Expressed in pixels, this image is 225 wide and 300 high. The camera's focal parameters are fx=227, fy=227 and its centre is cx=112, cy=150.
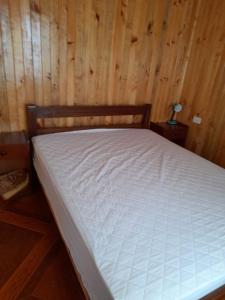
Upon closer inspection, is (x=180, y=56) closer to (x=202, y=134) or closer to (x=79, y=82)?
(x=202, y=134)

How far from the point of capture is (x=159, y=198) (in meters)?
1.53

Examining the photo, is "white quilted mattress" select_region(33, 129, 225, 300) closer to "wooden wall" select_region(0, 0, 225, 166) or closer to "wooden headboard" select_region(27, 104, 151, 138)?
"wooden headboard" select_region(27, 104, 151, 138)

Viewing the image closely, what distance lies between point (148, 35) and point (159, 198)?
202 cm

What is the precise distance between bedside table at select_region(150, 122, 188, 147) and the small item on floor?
68.7 inches

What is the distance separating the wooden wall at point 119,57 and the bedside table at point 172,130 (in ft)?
0.40

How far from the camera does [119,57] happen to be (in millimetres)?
2605

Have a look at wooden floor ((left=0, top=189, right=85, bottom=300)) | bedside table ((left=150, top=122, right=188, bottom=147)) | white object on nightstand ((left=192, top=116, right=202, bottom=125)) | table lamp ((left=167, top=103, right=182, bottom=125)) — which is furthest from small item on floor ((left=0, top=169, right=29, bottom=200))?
white object on nightstand ((left=192, top=116, right=202, bottom=125))

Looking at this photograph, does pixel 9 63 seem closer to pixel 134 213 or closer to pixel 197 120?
pixel 134 213

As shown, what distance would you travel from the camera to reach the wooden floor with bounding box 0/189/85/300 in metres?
1.51

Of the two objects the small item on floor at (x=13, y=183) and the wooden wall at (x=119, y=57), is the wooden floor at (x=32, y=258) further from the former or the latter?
the wooden wall at (x=119, y=57)

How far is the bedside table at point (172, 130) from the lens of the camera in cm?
298


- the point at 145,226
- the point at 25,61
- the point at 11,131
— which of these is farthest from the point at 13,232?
the point at 25,61

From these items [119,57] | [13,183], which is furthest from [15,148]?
[119,57]

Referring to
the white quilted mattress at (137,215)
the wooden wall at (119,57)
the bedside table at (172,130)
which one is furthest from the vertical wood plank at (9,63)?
the bedside table at (172,130)
